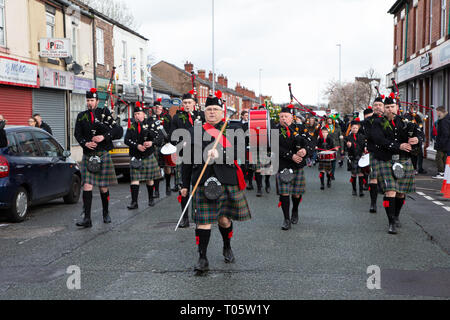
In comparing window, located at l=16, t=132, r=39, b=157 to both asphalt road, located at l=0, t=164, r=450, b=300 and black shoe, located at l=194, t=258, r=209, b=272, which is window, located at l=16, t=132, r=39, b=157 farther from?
black shoe, located at l=194, t=258, r=209, b=272

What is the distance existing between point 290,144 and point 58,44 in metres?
15.0

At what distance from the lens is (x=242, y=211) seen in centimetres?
580

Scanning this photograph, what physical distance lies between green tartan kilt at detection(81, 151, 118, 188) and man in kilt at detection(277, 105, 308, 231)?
8.76 feet

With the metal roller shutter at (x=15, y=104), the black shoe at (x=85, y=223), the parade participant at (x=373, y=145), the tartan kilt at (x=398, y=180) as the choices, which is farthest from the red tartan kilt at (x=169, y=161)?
the metal roller shutter at (x=15, y=104)

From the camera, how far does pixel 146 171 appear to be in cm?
1041

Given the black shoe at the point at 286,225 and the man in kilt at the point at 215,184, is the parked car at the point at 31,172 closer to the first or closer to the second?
the man in kilt at the point at 215,184

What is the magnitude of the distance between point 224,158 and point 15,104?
15.4 m

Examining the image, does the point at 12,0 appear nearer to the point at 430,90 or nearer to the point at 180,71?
the point at 430,90

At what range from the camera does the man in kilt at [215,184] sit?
5648 millimetres

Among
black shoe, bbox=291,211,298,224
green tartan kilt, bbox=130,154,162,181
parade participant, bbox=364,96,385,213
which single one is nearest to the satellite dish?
green tartan kilt, bbox=130,154,162,181

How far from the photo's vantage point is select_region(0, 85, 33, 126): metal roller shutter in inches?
722

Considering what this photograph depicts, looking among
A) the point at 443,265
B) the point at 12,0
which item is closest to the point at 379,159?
the point at 443,265

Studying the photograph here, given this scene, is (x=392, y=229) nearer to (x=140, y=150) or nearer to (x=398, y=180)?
(x=398, y=180)

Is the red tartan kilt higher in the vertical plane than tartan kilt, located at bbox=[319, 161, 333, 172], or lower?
higher
